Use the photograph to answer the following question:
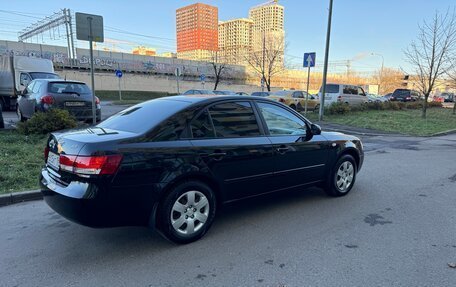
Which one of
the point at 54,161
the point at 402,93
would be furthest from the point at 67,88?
the point at 402,93

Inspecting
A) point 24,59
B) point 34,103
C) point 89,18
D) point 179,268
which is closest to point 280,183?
point 179,268

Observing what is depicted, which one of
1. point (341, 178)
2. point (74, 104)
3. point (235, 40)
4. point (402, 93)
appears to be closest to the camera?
point (341, 178)

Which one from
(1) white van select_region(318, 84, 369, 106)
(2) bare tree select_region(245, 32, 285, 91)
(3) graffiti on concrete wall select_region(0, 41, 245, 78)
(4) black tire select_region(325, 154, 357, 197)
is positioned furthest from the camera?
(3) graffiti on concrete wall select_region(0, 41, 245, 78)

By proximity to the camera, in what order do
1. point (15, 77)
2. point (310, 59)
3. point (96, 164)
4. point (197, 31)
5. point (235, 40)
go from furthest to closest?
point (197, 31) → point (235, 40) → point (15, 77) → point (310, 59) → point (96, 164)

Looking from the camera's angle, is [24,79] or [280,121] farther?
[24,79]

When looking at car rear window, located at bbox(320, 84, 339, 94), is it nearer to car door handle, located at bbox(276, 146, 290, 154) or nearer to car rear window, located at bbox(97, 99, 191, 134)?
car door handle, located at bbox(276, 146, 290, 154)

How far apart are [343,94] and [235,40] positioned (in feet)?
132

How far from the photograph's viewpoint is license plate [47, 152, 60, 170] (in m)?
3.46

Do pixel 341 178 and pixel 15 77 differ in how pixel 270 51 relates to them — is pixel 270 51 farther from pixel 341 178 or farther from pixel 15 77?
pixel 341 178

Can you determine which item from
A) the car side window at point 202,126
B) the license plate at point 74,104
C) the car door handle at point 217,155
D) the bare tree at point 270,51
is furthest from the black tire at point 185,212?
the bare tree at point 270,51

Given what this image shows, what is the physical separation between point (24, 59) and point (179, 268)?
20.1 m

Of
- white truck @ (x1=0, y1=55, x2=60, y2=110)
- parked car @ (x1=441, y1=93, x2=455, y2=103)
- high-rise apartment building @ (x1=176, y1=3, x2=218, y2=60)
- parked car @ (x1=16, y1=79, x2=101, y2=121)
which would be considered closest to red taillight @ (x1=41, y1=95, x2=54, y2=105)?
parked car @ (x1=16, y1=79, x2=101, y2=121)

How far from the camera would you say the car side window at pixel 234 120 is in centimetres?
394

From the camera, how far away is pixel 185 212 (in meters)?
3.62
